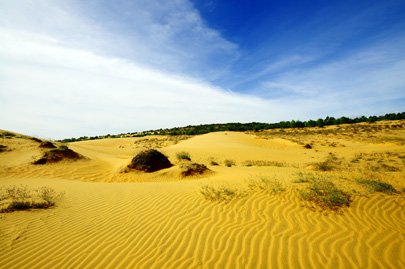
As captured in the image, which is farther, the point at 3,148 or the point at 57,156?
the point at 3,148

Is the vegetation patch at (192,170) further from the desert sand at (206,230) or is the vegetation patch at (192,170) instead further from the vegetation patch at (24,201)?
the vegetation patch at (24,201)

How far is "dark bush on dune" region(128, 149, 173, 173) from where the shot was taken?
514 inches

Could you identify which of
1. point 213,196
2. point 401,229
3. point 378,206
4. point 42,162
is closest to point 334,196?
point 378,206

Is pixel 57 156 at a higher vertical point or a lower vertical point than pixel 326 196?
higher

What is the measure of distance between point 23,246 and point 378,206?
340 inches

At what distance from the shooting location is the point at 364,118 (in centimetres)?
5209

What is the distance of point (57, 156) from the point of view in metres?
14.8

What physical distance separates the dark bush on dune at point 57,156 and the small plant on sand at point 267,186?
1241 cm

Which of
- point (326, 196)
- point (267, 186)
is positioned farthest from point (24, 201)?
point (326, 196)

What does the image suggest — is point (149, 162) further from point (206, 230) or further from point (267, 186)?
point (206, 230)

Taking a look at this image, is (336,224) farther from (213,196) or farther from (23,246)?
(23,246)

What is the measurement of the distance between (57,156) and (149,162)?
6.51m

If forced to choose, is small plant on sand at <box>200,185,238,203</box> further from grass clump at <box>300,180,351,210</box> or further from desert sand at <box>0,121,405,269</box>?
grass clump at <box>300,180,351,210</box>

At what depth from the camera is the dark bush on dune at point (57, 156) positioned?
13938 millimetres
